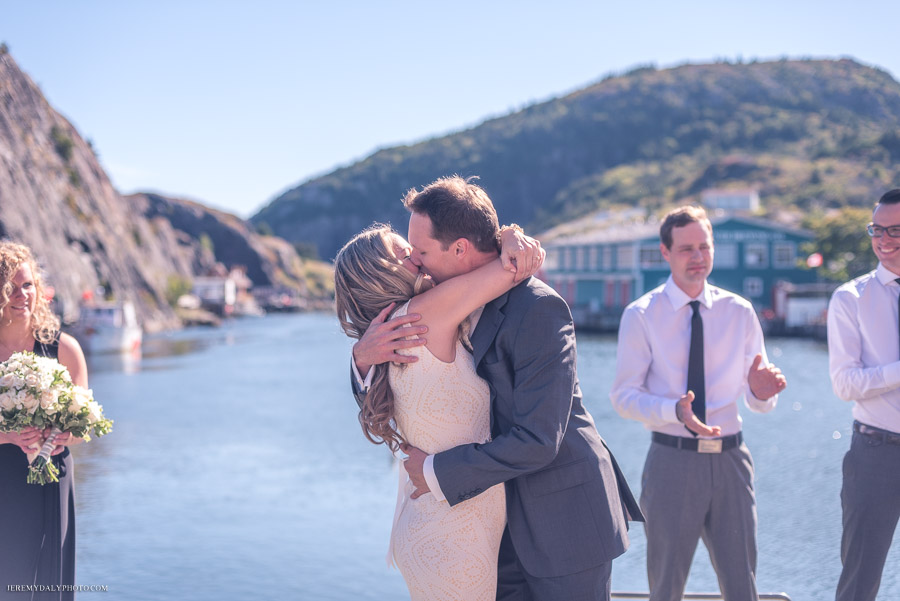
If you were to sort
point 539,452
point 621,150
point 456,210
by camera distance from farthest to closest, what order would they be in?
point 621,150 → point 456,210 → point 539,452

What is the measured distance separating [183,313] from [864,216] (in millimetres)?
71317

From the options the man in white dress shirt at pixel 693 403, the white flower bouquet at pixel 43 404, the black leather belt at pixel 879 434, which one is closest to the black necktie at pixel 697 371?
the man in white dress shirt at pixel 693 403

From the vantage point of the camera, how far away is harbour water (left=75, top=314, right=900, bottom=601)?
8.43 meters

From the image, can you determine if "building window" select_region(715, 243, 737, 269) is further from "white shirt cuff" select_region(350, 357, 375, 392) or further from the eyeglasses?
"white shirt cuff" select_region(350, 357, 375, 392)

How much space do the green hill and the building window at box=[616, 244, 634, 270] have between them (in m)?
32.1

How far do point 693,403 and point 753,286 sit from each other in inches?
2155

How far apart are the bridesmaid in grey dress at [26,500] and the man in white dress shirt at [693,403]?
2636 mm

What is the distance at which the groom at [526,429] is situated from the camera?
2342 millimetres

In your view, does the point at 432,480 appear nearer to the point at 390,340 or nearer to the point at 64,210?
the point at 390,340

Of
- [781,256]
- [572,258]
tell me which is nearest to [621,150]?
[572,258]

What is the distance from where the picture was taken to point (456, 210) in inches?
95.7

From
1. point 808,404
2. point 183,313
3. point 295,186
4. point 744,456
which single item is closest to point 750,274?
point 808,404

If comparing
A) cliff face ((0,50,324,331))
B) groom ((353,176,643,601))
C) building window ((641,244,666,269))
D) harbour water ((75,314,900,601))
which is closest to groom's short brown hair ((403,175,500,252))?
groom ((353,176,643,601))

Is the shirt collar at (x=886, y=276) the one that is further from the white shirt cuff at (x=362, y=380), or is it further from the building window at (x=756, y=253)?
the building window at (x=756, y=253)
